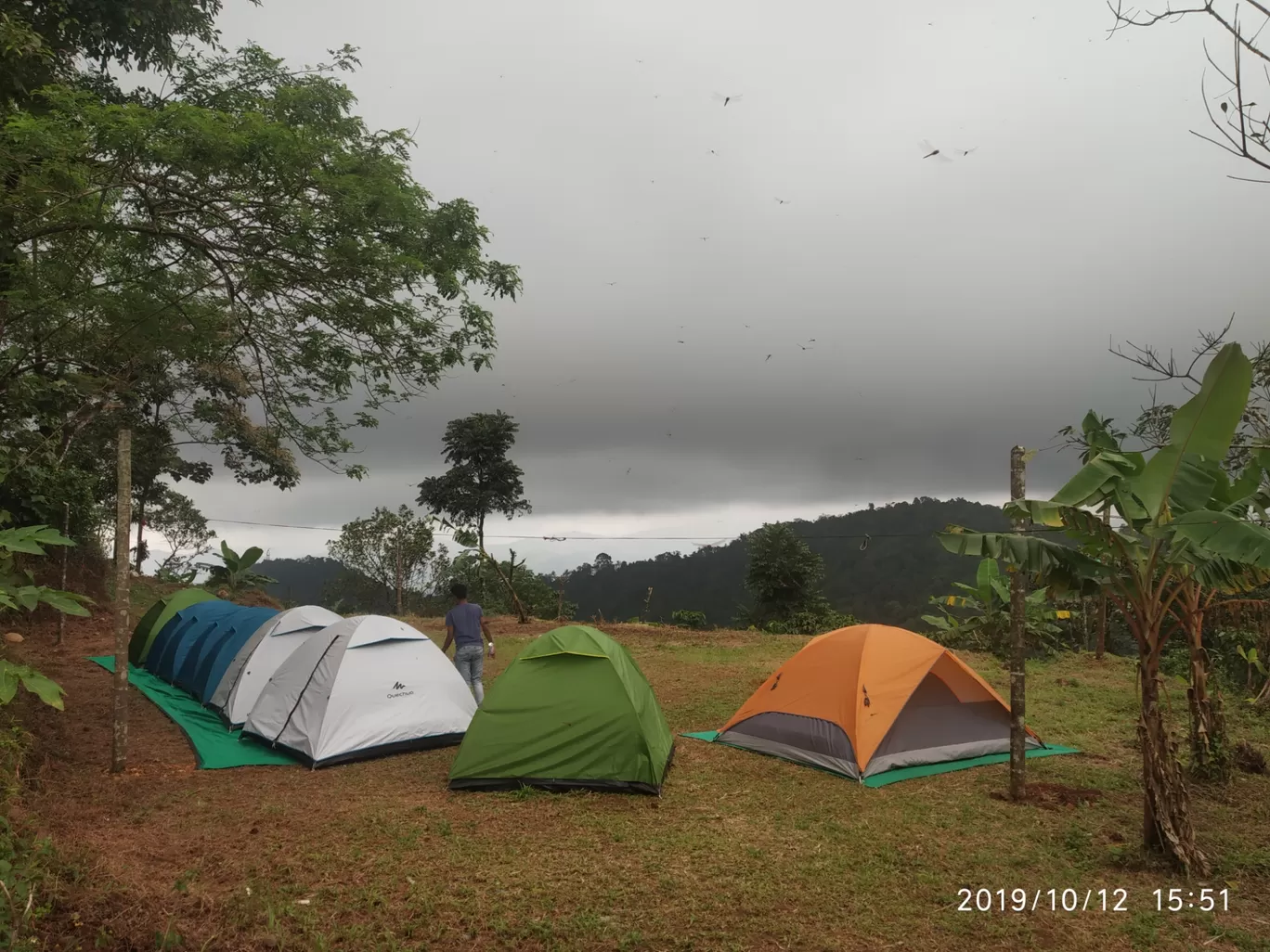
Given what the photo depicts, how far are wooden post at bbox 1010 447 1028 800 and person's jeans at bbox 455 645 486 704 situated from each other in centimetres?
553

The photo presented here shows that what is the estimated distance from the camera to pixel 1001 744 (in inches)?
309

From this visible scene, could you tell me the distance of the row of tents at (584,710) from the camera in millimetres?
6699

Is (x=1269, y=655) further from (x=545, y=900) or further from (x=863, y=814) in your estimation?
(x=545, y=900)

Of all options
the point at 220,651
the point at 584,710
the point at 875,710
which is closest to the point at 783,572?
the point at 875,710

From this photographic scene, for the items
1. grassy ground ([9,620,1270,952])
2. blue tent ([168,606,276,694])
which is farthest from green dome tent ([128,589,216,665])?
grassy ground ([9,620,1270,952])

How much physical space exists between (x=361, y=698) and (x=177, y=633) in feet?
18.4

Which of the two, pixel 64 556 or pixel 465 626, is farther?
pixel 64 556

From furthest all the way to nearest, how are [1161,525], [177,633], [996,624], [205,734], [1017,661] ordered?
[996,624] < [177,633] < [205,734] < [1017,661] < [1161,525]

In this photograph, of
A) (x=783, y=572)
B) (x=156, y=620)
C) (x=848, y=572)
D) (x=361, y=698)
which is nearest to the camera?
(x=361, y=698)

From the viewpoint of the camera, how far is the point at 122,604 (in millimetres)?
6969

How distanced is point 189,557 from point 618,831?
24.6 metres

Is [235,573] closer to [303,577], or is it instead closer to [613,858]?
[613,858]

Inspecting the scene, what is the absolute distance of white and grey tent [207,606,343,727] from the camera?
8.99 meters

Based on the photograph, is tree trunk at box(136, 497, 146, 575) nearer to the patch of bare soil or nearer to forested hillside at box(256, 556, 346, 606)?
forested hillside at box(256, 556, 346, 606)
